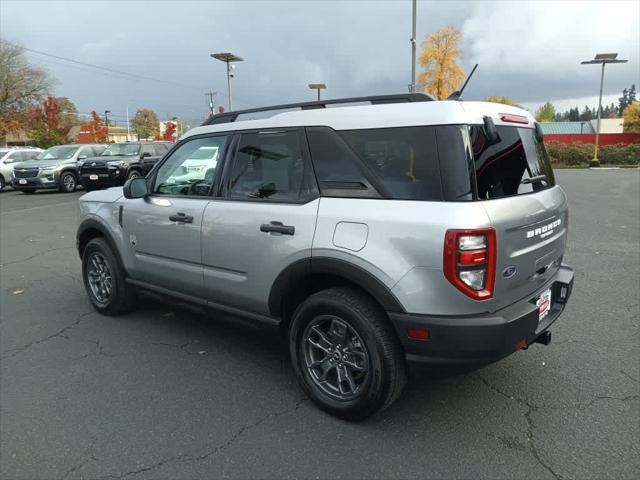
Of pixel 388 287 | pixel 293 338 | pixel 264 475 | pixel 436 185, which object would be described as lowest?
pixel 264 475

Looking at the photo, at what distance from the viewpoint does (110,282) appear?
4.52m

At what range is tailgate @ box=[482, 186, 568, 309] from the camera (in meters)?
2.42

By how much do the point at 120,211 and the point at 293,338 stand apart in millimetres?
2241

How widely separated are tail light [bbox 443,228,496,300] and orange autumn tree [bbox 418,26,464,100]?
31.5m

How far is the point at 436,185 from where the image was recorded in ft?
8.00

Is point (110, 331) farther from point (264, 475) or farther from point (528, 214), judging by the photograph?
point (528, 214)

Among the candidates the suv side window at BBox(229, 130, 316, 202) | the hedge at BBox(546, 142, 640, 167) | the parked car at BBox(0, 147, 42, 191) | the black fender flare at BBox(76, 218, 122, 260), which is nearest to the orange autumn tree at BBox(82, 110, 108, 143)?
the parked car at BBox(0, 147, 42, 191)

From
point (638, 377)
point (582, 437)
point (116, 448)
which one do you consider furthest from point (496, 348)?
point (116, 448)

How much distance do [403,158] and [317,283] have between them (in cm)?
95

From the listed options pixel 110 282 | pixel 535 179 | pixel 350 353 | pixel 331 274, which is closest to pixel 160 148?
pixel 110 282

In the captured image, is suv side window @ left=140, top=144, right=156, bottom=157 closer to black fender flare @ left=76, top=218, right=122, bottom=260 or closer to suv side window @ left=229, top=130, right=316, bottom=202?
black fender flare @ left=76, top=218, right=122, bottom=260

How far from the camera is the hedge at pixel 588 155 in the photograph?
34.3 metres

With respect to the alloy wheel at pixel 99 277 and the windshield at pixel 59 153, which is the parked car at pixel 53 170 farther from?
the alloy wheel at pixel 99 277

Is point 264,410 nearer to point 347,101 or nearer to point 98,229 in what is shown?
point 347,101
